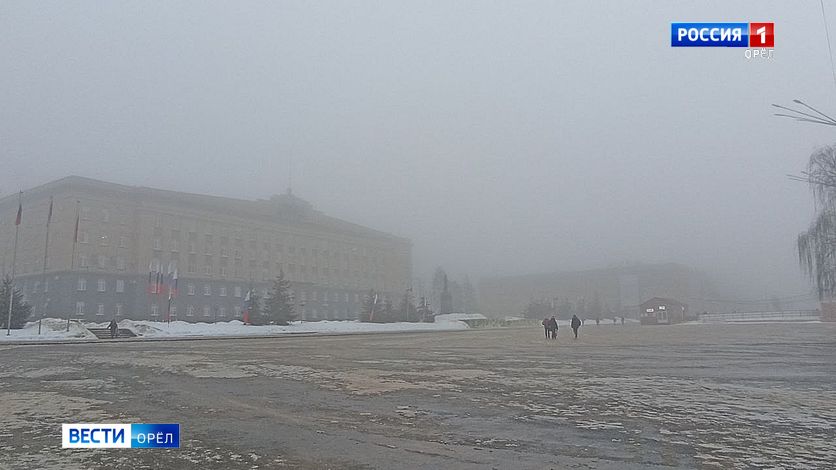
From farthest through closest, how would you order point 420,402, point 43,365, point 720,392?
point 43,365 → point 720,392 → point 420,402

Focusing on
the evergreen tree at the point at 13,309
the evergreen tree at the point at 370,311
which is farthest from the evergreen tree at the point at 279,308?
the evergreen tree at the point at 13,309

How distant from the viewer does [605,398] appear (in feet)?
33.6

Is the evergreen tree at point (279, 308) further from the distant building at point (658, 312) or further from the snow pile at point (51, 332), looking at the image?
the distant building at point (658, 312)

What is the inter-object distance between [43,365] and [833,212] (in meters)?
39.5

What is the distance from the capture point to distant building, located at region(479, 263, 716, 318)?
14638 cm

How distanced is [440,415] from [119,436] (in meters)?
4.30

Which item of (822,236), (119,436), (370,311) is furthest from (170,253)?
(119,436)

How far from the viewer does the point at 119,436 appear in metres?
7.42

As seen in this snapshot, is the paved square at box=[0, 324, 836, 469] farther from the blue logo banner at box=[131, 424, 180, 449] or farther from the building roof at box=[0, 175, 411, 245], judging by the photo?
the building roof at box=[0, 175, 411, 245]

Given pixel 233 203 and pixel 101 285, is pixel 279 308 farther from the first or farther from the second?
pixel 233 203

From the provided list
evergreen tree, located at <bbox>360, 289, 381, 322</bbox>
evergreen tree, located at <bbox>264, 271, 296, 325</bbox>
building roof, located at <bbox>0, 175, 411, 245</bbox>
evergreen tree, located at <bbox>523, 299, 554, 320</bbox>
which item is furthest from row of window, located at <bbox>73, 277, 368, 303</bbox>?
evergreen tree, located at <bbox>523, 299, 554, 320</bbox>

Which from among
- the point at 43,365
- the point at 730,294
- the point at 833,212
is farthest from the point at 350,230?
the point at 730,294

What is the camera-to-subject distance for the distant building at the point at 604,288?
14638cm

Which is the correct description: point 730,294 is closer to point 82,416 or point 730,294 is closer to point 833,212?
point 833,212
